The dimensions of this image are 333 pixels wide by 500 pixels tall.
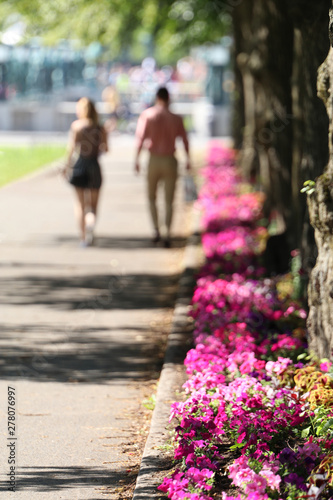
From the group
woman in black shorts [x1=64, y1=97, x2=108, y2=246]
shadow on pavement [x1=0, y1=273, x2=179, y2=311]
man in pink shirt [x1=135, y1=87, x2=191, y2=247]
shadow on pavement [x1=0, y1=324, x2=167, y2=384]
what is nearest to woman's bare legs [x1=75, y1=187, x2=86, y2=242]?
woman in black shorts [x1=64, y1=97, x2=108, y2=246]

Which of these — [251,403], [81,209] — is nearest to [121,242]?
[81,209]

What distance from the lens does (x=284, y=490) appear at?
4.81 metres

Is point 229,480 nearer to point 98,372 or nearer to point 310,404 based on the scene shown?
point 310,404

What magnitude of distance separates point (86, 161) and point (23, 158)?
1472cm

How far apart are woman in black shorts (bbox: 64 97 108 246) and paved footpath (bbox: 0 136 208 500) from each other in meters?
0.41

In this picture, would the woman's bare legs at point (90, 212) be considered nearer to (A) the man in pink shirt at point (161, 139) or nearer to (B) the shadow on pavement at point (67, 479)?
(A) the man in pink shirt at point (161, 139)

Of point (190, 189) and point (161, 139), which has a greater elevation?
point (161, 139)

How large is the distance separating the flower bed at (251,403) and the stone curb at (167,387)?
4.7 inches

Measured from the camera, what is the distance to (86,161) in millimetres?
13164

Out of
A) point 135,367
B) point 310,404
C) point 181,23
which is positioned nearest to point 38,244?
point 135,367

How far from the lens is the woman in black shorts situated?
13.0 metres

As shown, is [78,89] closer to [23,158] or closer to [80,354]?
[23,158]

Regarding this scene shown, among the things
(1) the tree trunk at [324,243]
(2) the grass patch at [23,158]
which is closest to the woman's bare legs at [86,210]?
(1) the tree trunk at [324,243]

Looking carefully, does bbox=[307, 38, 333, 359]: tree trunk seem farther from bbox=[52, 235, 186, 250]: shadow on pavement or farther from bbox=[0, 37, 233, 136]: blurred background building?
bbox=[0, 37, 233, 136]: blurred background building
